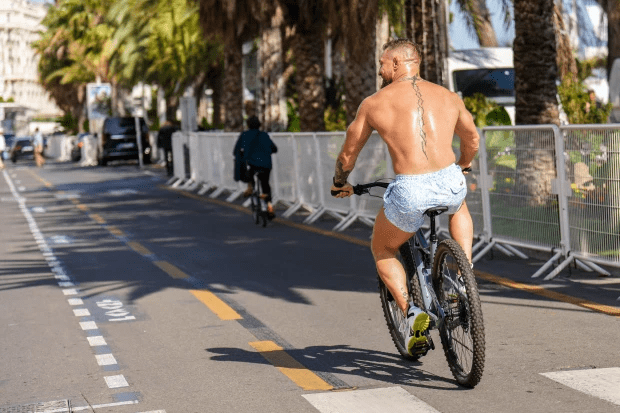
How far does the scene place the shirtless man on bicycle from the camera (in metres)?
6.08

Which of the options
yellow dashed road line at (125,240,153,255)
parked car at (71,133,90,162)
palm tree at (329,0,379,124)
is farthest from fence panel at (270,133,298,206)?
parked car at (71,133,90,162)

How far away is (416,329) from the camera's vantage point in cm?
622

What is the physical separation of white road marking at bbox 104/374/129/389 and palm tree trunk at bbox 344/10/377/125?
1494 centimetres

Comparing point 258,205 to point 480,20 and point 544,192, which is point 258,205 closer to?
point 544,192

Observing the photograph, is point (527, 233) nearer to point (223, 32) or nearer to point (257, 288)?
point (257, 288)

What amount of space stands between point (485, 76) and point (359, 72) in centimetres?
305

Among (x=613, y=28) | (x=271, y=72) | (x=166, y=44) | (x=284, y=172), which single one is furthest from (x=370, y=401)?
(x=166, y=44)

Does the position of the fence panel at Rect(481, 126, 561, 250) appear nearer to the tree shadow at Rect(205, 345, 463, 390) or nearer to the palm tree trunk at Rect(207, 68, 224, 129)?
the tree shadow at Rect(205, 345, 463, 390)

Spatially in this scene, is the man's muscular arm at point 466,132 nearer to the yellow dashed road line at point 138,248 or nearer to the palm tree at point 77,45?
the yellow dashed road line at point 138,248

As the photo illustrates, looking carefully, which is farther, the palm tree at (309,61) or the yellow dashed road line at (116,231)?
the palm tree at (309,61)

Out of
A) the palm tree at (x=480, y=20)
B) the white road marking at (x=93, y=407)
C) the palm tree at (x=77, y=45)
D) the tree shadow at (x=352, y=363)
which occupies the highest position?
the palm tree at (x=77, y=45)

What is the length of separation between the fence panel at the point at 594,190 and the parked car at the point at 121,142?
127ft

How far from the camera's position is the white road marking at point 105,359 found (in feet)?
23.8

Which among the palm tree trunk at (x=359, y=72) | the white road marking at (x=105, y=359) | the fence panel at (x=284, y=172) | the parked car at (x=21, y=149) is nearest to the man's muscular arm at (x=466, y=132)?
the white road marking at (x=105, y=359)
